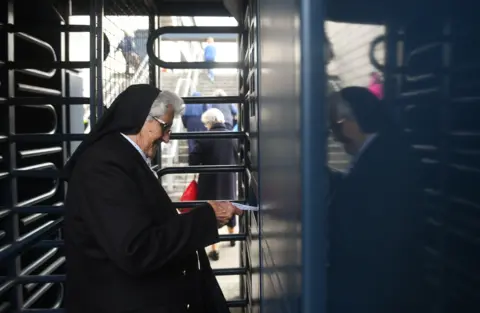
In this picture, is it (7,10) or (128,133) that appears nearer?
(128,133)

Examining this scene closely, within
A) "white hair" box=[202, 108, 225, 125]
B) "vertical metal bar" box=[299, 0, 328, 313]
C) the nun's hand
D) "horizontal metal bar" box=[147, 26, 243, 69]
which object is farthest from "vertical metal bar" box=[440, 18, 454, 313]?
"white hair" box=[202, 108, 225, 125]

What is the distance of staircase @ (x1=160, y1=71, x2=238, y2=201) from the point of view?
820cm

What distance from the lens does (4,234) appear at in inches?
102

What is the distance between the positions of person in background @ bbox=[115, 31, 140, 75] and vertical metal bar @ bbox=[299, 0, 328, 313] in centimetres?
Answer: 221

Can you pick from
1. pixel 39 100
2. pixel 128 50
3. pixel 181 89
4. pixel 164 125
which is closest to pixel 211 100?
pixel 128 50

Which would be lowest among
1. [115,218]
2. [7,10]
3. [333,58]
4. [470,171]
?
[115,218]

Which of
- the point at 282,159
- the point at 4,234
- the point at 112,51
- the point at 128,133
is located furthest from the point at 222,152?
the point at 282,159

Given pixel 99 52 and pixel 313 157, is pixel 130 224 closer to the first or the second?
pixel 313 157

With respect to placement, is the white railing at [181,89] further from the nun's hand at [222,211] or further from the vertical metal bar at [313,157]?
the vertical metal bar at [313,157]

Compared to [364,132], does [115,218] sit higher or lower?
lower

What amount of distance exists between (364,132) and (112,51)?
2.17m

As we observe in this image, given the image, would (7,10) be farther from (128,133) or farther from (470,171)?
(470,171)

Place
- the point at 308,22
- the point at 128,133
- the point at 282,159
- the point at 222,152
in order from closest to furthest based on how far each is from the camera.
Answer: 1. the point at 308,22
2. the point at 282,159
3. the point at 128,133
4. the point at 222,152

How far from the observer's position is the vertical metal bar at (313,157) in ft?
2.73
